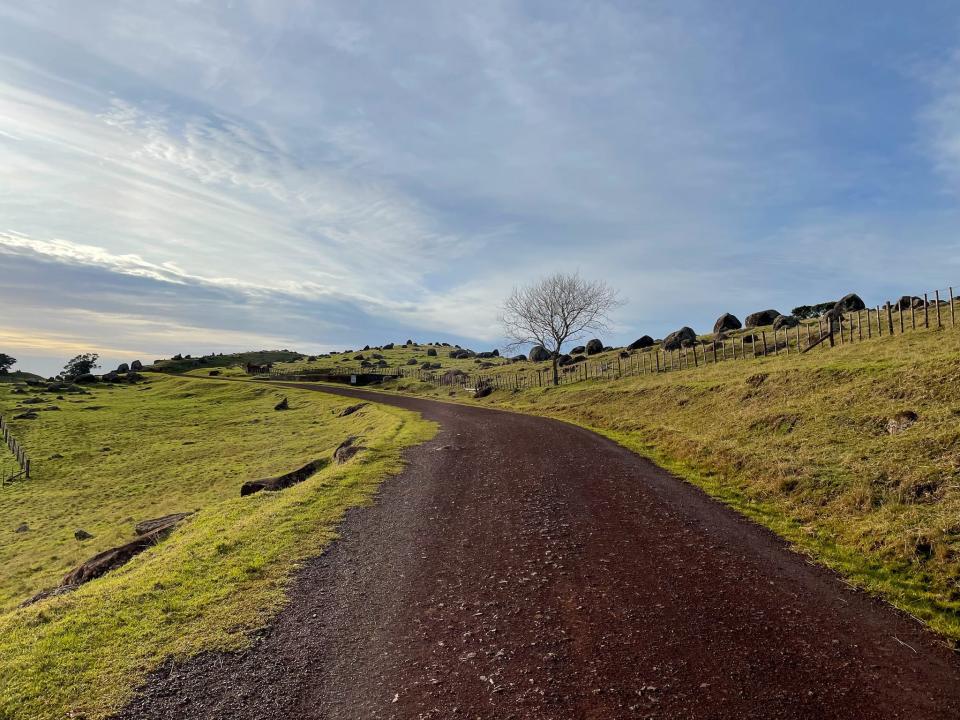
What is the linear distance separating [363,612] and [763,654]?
5.54 metres

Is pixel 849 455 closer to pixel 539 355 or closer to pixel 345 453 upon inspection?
pixel 345 453

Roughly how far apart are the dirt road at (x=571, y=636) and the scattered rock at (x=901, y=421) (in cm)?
702

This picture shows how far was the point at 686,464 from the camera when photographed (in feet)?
57.4

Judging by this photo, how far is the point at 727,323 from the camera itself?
238ft

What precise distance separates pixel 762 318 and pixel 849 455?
64.4 m

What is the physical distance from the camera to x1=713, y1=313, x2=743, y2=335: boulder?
72375mm

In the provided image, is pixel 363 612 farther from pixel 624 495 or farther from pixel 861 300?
pixel 861 300

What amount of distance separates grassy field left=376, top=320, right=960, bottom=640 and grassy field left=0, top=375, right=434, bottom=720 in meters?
10.2

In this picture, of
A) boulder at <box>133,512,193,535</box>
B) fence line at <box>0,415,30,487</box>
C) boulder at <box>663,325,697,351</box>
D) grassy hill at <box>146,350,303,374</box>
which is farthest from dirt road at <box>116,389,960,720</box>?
grassy hill at <box>146,350,303,374</box>

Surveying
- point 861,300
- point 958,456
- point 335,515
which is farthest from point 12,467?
point 861,300

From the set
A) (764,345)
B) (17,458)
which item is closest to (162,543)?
(17,458)

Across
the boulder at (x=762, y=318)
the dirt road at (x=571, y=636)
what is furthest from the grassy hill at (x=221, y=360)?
the dirt road at (x=571, y=636)

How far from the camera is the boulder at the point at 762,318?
2758 inches

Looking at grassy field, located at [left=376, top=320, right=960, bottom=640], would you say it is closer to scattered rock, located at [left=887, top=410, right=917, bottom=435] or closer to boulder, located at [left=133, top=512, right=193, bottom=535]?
scattered rock, located at [left=887, top=410, right=917, bottom=435]
